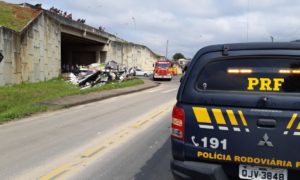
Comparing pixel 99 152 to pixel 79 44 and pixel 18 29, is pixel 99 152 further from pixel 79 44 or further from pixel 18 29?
pixel 79 44

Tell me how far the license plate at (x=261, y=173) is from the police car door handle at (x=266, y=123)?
0.48 metres

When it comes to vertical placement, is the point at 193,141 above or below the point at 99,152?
above

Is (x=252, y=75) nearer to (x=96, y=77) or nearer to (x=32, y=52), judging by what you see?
(x=32, y=52)

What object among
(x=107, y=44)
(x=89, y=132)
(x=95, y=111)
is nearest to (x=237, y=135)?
(x=89, y=132)

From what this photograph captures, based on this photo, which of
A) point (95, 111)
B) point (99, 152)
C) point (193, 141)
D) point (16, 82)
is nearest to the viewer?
point (193, 141)

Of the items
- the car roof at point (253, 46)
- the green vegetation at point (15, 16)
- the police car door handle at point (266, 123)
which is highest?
the green vegetation at point (15, 16)

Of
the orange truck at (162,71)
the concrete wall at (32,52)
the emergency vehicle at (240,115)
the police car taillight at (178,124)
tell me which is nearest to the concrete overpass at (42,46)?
the concrete wall at (32,52)

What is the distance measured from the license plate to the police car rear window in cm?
84

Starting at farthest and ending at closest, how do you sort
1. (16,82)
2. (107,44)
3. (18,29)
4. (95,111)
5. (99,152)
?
1. (107,44)
2. (18,29)
3. (16,82)
4. (95,111)
5. (99,152)

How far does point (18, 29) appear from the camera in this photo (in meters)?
29.3

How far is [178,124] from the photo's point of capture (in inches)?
191

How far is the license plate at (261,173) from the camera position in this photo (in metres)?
4.44

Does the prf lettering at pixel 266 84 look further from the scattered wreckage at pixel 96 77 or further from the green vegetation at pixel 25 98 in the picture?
the scattered wreckage at pixel 96 77

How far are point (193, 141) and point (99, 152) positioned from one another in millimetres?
3948
